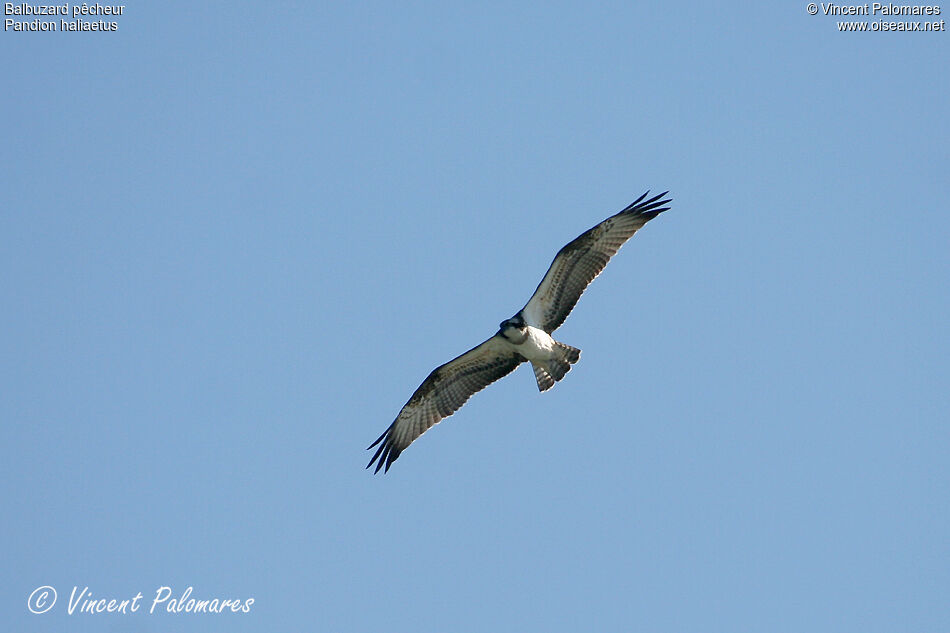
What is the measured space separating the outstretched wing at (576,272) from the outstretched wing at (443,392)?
68 centimetres

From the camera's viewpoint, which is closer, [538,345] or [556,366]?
[538,345]

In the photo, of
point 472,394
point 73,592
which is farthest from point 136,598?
point 472,394

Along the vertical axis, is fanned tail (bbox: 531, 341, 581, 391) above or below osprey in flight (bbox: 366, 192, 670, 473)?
below

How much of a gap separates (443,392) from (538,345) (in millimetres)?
1802

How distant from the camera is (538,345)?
21.3m

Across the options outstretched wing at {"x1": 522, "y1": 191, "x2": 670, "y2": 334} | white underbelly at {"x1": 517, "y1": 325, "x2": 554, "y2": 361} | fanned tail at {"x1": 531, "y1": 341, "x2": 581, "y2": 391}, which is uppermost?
outstretched wing at {"x1": 522, "y1": 191, "x2": 670, "y2": 334}

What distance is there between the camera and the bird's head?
21.2 meters

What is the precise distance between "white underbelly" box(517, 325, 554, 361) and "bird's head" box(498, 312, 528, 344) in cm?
9

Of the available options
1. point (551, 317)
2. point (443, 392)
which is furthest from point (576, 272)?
point (443, 392)

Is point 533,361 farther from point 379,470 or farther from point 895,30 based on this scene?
point 895,30

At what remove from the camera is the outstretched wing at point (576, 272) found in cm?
2150

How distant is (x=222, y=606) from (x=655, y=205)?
7.59 meters

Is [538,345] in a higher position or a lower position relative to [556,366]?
higher

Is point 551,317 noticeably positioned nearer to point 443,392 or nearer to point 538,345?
point 538,345
